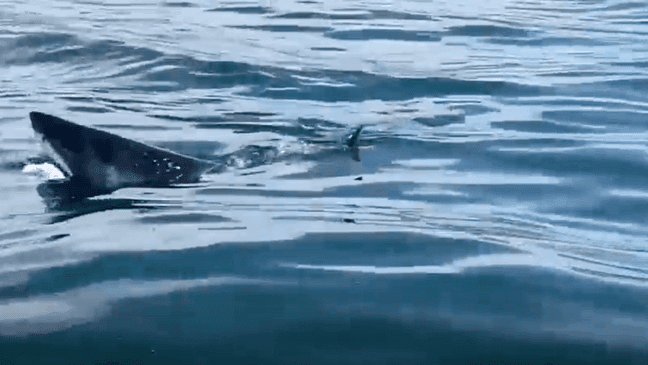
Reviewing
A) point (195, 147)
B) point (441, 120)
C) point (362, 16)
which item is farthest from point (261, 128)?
point (362, 16)

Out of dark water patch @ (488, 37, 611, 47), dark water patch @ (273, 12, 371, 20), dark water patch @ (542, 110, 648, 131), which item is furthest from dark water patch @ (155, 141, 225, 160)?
dark water patch @ (273, 12, 371, 20)

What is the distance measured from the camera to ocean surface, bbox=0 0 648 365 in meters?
4.91

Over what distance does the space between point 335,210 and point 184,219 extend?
1.03 m

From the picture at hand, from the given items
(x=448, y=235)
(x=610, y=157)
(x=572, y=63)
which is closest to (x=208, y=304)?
(x=448, y=235)

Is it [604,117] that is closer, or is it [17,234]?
[17,234]

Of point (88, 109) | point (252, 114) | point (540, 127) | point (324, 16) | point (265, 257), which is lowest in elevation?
point (265, 257)

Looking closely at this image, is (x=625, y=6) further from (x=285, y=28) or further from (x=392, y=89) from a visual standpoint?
(x=392, y=89)

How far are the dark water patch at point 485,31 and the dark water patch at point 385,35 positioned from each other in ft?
1.24

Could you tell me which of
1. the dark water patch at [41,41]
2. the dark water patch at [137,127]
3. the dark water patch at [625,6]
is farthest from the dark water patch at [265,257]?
the dark water patch at [625,6]

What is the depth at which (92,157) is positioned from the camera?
7.39 m

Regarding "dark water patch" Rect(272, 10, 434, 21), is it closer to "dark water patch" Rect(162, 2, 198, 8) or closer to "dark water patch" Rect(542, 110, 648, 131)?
"dark water patch" Rect(162, 2, 198, 8)

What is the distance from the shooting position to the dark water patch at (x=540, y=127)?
10.3 m

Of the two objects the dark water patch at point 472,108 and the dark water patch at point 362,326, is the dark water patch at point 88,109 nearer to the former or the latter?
the dark water patch at point 472,108

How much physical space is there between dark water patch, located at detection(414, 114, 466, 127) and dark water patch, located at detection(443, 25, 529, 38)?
19.1 ft
